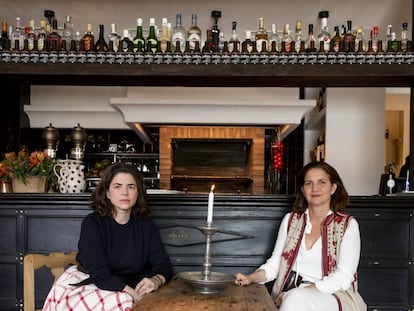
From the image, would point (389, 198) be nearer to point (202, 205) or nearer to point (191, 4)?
point (202, 205)

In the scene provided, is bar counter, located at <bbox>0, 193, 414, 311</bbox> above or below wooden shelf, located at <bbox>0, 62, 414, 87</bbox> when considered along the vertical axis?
below

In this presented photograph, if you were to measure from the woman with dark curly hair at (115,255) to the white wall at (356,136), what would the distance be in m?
3.80

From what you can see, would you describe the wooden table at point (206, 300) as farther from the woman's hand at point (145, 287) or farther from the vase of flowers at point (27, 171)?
the vase of flowers at point (27, 171)

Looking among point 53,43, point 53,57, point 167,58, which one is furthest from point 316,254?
point 53,43

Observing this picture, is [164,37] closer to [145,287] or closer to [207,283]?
[145,287]

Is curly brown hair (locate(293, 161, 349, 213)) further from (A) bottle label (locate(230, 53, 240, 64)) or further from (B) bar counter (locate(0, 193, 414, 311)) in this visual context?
(A) bottle label (locate(230, 53, 240, 64))

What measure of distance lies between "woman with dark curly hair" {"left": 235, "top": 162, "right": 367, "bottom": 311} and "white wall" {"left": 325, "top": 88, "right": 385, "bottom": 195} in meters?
3.32

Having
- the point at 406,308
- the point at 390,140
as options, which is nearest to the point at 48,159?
the point at 406,308

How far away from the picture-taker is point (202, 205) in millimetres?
3594

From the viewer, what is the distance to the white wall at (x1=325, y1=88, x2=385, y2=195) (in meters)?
5.96

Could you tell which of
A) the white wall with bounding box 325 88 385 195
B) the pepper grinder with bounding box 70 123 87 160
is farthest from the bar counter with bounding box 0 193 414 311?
the white wall with bounding box 325 88 385 195

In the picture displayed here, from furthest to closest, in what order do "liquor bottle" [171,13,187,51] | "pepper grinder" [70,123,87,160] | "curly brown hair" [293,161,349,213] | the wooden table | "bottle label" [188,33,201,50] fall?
"pepper grinder" [70,123,87,160] < "liquor bottle" [171,13,187,51] < "bottle label" [188,33,201,50] < "curly brown hair" [293,161,349,213] < the wooden table

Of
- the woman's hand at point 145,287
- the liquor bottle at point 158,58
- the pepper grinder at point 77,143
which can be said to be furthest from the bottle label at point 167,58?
the woman's hand at point 145,287

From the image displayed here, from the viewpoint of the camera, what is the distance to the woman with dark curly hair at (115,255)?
7.64ft
